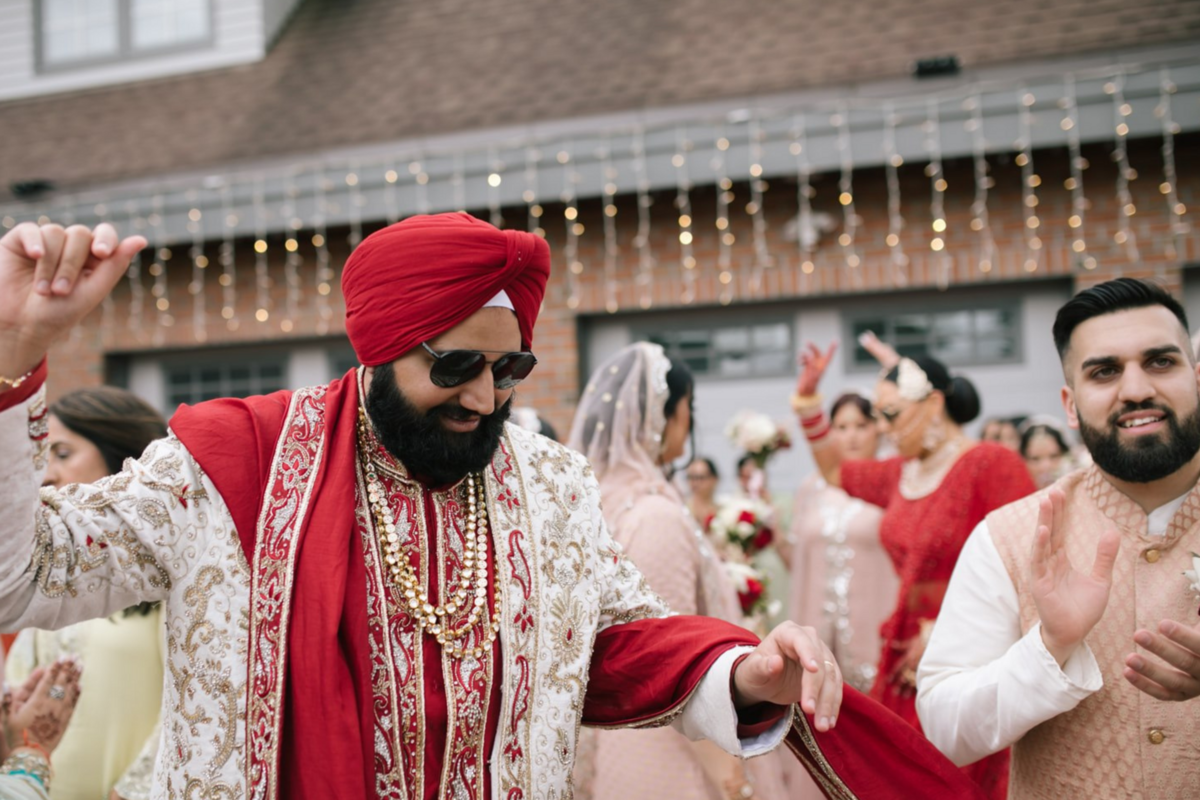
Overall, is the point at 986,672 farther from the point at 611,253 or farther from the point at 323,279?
the point at 323,279

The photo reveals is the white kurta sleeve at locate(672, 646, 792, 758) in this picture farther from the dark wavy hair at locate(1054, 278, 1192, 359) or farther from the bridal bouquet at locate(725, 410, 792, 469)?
the bridal bouquet at locate(725, 410, 792, 469)

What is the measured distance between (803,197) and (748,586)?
388 cm

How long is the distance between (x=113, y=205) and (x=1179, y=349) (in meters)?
8.45

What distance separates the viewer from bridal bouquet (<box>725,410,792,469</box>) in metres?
6.41

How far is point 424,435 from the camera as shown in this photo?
2.29 meters

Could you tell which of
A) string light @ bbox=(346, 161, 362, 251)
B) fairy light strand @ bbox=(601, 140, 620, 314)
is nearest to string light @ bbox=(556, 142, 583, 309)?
fairy light strand @ bbox=(601, 140, 620, 314)

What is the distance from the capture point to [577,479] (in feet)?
8.60

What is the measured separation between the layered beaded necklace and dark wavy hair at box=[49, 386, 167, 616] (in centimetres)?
148

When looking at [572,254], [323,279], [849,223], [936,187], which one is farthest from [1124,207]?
[323,279]

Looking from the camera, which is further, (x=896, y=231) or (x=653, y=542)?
(x=896, y=231)

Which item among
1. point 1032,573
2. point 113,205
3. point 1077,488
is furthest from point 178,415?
point 113,205

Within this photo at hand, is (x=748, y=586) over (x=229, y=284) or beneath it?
beneath

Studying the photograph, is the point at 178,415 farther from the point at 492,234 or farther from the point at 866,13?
the point at 866,13

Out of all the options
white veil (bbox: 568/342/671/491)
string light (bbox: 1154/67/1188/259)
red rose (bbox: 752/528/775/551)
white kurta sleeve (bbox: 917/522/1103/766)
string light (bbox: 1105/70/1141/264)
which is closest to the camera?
white kurta sleeve (bbox: 917/522/1103/766)
